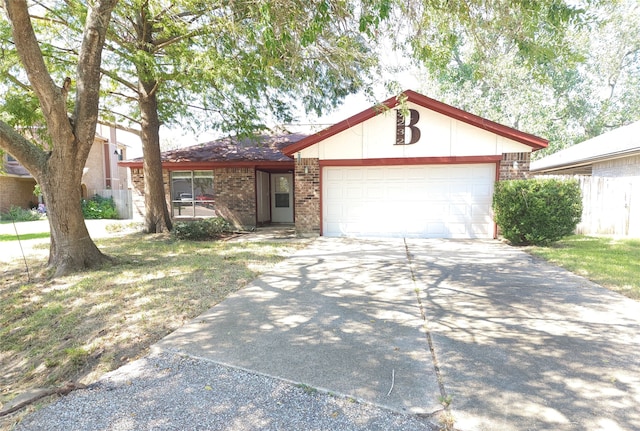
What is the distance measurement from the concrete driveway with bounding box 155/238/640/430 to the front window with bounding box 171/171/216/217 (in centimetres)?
930

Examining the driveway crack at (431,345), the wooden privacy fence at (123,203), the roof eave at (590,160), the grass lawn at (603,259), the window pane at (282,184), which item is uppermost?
the roof eave at (590,160)

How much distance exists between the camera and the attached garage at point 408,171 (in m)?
10.1

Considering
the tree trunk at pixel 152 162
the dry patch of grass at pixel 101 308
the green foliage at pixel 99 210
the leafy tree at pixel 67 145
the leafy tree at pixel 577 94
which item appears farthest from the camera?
the leafy tree at pixel 577 94

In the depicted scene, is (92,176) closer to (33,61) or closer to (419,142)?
(33,61)

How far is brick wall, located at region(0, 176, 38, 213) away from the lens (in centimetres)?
1989

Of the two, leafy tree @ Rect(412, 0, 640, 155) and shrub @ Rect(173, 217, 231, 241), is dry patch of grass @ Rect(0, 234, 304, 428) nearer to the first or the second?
shrub @ Rect(173, 217, 231, 241)

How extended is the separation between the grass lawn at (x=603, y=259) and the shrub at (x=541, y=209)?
42 centimetres

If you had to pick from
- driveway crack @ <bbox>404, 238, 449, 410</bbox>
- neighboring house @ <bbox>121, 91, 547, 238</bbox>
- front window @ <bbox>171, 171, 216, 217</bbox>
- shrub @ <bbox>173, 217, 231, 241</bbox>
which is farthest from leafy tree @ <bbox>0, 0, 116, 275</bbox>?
front window @ <bbox>171, 171, 216, 217</bbox>

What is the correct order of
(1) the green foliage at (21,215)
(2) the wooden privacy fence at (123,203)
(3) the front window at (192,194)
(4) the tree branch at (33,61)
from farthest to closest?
(2) the wooden privacy fence at (123,203)
(1) the green foliage at (21,215)
(3) the front window at (192,194)
(4) the tree branch at (33,61)

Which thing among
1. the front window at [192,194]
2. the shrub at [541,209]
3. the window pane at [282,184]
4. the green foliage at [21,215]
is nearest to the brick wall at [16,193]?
the green foliage at [21,215]

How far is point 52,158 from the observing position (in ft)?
21.4

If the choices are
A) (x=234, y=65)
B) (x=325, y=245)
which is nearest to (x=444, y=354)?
(x=325, y=245)

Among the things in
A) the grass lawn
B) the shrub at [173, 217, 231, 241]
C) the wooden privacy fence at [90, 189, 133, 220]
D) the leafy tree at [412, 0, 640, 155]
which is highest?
the leafy tree at [412, 0, 640, 155]

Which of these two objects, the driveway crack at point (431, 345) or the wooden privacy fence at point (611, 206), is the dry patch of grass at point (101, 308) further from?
the wooden privacy fence at point (611, 206)
